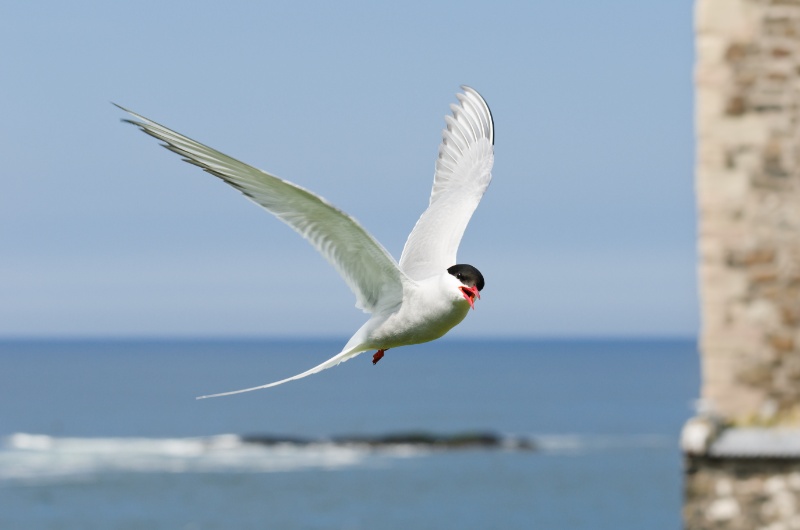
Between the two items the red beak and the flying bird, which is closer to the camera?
the red beak

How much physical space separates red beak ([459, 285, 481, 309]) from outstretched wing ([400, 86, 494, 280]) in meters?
1.51

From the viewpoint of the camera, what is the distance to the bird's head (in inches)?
159

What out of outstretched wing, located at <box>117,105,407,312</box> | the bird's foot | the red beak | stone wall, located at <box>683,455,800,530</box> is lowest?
the red beak

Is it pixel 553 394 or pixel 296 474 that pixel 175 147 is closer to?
pixel 296 474

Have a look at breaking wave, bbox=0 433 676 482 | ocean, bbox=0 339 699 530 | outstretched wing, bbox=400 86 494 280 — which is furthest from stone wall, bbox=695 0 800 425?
breaking wave, bbox=0 433 676 482

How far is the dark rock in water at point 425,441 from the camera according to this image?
232 feet

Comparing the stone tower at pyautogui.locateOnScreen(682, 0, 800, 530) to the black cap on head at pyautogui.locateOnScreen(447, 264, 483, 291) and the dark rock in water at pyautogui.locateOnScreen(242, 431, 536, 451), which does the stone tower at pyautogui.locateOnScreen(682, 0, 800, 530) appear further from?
the dark rock in water at pyautogui.locateOnScreen(242, 431, 536, 451)

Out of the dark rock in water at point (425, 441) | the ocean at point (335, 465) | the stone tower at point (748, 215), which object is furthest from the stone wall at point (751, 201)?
the dark rock in water at point (425, 441)

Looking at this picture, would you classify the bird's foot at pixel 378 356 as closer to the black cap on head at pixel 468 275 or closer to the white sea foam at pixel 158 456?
the black cap on head at pixel 468 275

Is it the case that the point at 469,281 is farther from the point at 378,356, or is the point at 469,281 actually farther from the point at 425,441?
the point at 425,441

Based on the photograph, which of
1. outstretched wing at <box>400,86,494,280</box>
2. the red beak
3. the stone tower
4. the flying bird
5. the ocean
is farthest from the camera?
the ocean

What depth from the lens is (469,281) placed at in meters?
4.14

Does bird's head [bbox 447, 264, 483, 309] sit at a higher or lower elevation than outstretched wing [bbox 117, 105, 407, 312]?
lower

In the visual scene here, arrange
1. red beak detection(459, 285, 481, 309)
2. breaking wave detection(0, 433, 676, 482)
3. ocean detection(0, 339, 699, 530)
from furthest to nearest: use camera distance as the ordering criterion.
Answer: breaking wave detection(0, 433, 676, 482) < ocean detection(0, 339, 699, 530) < red beak detection(459, 285, 481, 309)
